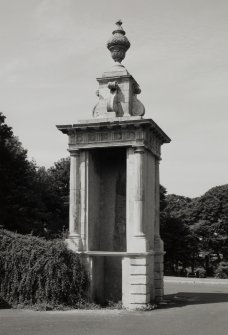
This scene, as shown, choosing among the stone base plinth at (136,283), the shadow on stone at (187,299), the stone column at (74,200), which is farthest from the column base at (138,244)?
the shadow on stone at (187,299)

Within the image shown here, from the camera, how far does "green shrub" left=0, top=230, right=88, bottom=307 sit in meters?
16.7

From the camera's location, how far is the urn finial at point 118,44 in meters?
19.3

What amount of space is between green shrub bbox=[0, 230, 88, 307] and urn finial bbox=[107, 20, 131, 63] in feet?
24.9

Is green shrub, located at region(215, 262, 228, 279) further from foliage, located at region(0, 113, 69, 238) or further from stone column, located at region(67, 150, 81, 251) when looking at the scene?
stone column, located at region(67, 150, 81, 251)

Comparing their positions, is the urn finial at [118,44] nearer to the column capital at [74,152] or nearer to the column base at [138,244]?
the column capital at [74,152]

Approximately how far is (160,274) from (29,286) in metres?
5.25

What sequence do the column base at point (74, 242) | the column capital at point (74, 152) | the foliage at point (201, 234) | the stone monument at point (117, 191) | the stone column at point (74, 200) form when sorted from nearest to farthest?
the stone monument at point (117, 191), the column base at point (74, 242), the stone column at point (74, 200), the column capital at point (74, 152), the foliage at point (201, 234)

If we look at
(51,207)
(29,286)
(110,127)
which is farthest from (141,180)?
(51,207)

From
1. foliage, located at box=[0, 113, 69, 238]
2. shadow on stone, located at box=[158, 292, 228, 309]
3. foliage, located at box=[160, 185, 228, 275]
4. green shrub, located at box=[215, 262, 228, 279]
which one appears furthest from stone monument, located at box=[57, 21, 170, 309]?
foliage, located at box=[160, 185, 228, 275]

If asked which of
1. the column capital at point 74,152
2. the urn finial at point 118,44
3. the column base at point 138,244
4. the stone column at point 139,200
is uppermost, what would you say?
the urn finial at point 118,44

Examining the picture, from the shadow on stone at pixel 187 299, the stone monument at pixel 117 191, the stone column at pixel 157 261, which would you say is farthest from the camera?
the stone column at pixel 157 261

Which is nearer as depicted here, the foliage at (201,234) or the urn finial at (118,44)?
the urn finial at (118,44)

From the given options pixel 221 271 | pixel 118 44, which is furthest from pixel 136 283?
pixel 221 271

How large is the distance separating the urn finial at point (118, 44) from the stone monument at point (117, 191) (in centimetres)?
4
